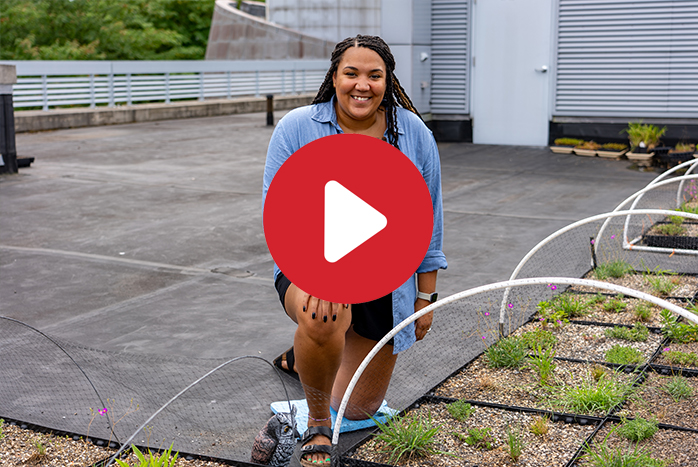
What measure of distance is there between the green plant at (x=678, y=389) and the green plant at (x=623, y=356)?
364mm

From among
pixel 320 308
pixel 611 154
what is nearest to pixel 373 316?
pixel 320 308

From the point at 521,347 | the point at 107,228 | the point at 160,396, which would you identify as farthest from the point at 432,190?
the point at 107,228

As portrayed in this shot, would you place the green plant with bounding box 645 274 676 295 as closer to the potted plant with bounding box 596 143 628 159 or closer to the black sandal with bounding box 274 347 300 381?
the black sandal with bounding box 274 347 300 381

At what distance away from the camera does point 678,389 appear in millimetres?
4223

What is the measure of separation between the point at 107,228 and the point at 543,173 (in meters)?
7.46

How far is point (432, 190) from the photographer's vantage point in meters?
3.68

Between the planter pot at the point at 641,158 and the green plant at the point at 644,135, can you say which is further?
the green plant at the point at 644,135

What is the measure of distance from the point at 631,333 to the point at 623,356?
0.52m

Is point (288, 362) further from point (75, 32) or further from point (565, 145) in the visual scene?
point (75, 32)

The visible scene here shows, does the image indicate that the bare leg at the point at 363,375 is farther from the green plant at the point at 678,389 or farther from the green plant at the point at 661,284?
the green plant at the point at 661,284

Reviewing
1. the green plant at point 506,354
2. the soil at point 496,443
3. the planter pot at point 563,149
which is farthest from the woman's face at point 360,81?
the planter pot at point 563,149

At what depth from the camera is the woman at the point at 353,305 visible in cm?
Answer: 332

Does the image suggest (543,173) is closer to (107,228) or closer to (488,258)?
(488,258)

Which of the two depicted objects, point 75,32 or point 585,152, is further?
point 75,32
